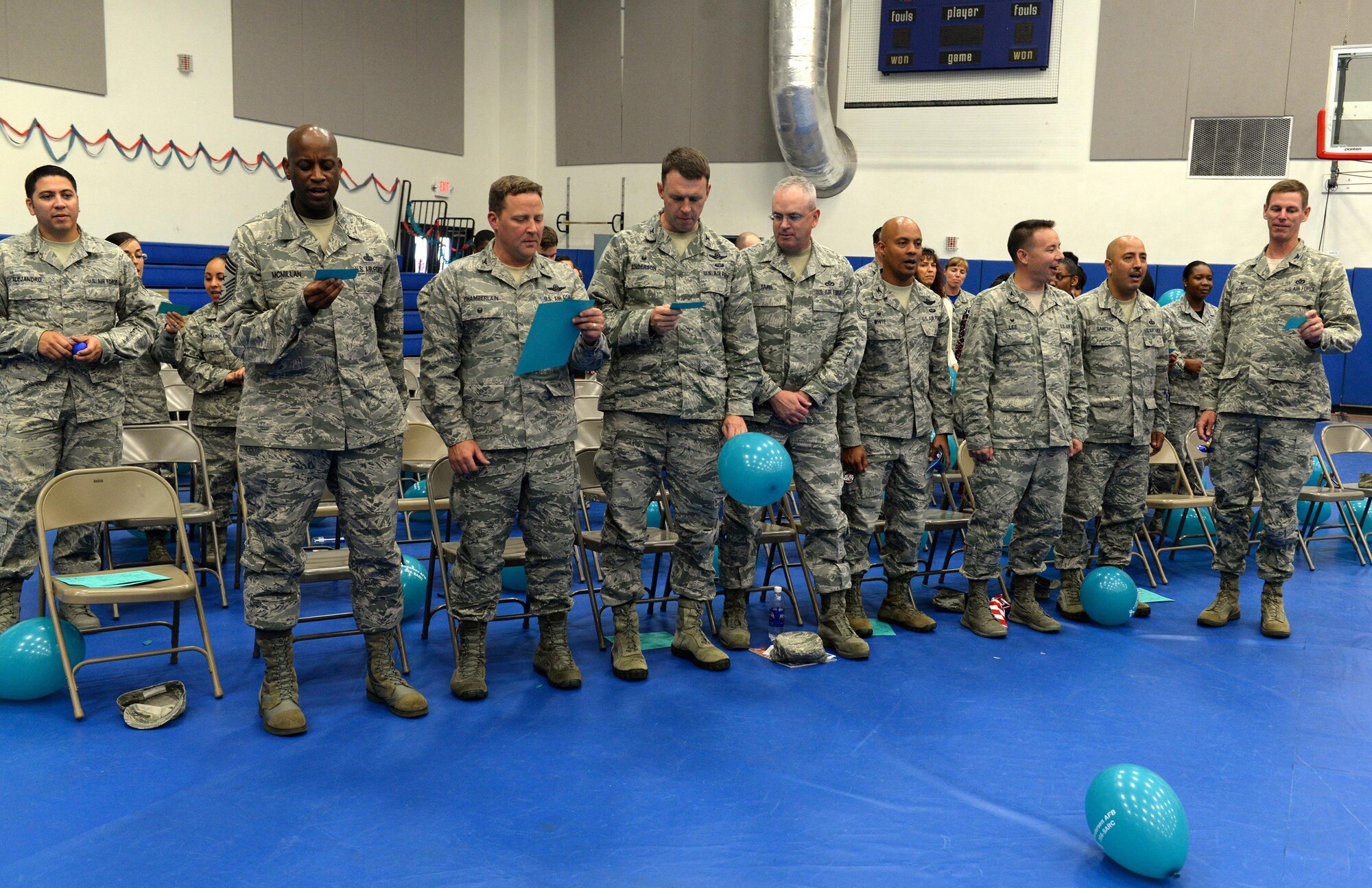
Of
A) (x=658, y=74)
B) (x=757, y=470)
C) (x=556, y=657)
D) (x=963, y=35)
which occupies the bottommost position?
(x=556, y=657)

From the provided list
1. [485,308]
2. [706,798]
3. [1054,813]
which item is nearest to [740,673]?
[706,798]

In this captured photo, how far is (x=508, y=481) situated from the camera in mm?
3750

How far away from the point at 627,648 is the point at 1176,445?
4328 mm

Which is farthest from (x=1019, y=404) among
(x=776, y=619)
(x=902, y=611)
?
(x=776, y=619)

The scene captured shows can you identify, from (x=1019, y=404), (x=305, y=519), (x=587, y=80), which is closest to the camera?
(x=305, y=519)

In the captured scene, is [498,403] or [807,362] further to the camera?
[807,362]

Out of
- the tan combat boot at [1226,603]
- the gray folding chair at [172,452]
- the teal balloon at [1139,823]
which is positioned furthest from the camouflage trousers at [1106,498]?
the gray folding chair at [172,452]

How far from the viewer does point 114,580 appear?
12.0 ft

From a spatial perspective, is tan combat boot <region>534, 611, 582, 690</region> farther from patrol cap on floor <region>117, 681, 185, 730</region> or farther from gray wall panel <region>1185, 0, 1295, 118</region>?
gray wall panel <region>1185, 0, 1295, 118</region>

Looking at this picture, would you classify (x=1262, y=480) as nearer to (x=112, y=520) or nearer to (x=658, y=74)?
(x=112, y=520)

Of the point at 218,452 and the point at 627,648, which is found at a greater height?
the point at 218,452

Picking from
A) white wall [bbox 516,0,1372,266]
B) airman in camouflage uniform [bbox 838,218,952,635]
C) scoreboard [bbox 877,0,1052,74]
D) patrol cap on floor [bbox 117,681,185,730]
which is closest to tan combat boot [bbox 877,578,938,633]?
airman in camouflage uniform [bbox 838,218,952,635]

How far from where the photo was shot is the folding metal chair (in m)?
3.53

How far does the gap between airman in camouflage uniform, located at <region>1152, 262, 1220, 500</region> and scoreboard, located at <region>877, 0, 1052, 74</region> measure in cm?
637
